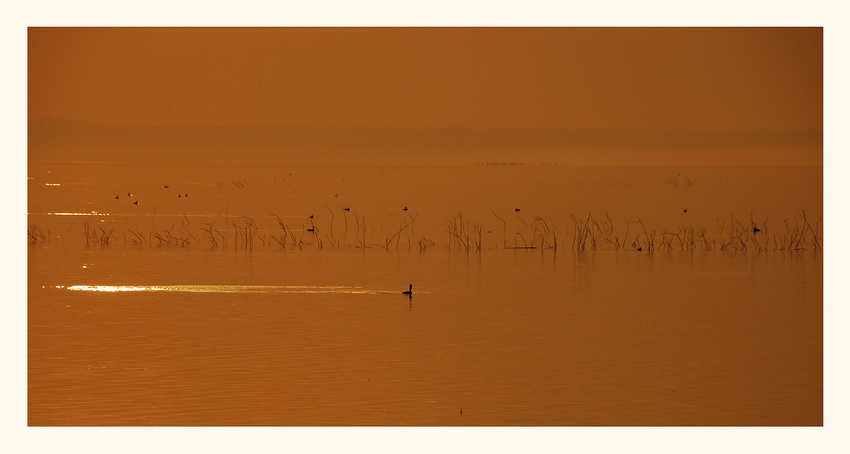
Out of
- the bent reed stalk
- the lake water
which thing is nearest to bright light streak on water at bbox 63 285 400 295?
the lake water

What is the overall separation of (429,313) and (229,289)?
2271 mm

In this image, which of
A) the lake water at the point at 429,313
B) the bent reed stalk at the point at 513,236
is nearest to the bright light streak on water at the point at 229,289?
the lake water at the point at 429,313

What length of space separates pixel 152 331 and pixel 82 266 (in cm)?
395

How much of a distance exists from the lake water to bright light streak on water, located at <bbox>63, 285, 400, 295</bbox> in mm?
29

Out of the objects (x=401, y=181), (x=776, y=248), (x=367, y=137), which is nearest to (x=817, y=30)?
(x=776, y=248)

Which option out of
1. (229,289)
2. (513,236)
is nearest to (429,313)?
(229,289)

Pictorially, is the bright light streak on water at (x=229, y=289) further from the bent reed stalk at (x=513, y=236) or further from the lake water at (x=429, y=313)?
the bent reed stalk at (x=513, y=236)

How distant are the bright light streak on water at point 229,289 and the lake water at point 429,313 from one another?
3 cm

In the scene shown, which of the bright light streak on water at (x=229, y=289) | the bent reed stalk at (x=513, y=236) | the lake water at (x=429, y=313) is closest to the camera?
the lake water at (x=429, y=313)

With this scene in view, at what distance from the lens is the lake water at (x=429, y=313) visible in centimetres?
724

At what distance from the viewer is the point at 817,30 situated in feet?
31.2

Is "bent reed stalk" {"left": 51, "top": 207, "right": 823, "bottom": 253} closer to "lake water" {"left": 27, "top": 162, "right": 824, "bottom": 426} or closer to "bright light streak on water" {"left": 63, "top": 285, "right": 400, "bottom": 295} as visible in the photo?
"lake water" {"left": 27, "top": 162, "right": 824, "bottom": 426}

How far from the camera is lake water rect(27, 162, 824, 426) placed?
7238 mm

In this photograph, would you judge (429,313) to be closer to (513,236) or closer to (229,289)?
(229,289)
